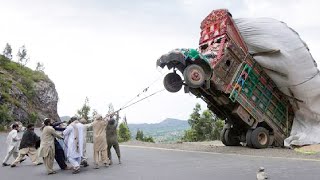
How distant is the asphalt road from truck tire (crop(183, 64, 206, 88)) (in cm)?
272

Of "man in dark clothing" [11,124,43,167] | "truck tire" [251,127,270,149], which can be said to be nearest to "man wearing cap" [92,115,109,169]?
"man in dark clothing" [11,124,43,167]

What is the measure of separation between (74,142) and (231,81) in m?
6.43

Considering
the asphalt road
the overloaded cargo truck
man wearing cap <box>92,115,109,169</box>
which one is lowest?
the asphalt road

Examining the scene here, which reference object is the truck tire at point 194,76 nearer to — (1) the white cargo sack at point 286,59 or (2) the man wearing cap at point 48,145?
(1) the white cargo sack at point 286,59

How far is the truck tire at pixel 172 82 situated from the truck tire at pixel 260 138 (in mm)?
3458

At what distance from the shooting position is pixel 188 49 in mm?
14961

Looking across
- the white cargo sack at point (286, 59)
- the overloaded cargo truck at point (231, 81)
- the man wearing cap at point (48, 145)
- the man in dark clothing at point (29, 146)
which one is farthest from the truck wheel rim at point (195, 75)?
the man in dark clothing at point (29, 146)

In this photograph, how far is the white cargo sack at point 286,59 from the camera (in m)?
15.4

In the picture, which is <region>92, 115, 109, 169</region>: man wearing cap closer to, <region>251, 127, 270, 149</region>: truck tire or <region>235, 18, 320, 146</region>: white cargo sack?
<region>251, 127, 270, 149</region>: truck tire

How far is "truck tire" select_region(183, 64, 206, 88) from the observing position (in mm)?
14727

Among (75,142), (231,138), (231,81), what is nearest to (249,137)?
(231,138)

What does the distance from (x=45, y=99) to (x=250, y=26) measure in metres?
84.9

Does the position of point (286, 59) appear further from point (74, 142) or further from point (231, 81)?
point (74, 142)

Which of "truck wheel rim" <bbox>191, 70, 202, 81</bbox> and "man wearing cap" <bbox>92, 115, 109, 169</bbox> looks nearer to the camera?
"man wearing cap" <bbox>92, 115, 109, 169</bbox>
